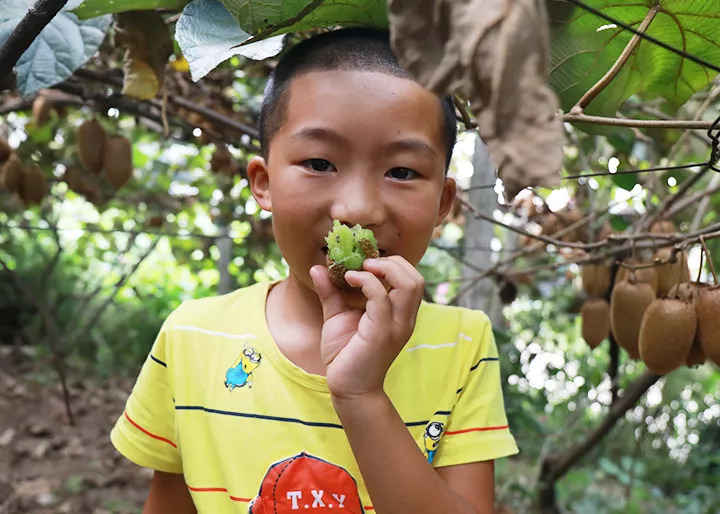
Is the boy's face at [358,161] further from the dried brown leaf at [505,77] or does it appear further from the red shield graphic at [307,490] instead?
the dried brown leaf at [505,77]

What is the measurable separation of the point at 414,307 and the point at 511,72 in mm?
364

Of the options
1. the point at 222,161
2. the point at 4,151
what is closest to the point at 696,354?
the point at 222,161

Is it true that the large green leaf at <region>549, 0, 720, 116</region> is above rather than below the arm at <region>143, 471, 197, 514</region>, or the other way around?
above

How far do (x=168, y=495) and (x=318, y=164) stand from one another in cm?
52

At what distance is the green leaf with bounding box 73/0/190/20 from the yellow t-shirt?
1.24 ft

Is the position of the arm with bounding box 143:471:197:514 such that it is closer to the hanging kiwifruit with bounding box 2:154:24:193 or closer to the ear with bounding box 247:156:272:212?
the ear with bounding box 247:156:272:212

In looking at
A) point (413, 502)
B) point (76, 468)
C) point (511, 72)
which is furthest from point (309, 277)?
point (76, 468)

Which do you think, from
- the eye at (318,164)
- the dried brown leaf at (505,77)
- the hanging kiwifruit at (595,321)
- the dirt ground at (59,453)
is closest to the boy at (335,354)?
the eye at (318,164)

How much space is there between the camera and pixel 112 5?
852 millimetres

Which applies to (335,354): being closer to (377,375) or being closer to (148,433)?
(377,375)

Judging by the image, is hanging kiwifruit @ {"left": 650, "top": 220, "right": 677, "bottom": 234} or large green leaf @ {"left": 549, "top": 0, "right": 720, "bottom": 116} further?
hanging kiwifruit @ {"left": 650, "top": 220, "right": 677, "bottom": 234}

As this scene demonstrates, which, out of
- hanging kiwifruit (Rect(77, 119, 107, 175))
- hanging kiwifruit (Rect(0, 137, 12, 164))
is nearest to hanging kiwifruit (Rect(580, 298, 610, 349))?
hanging kiwifruit (Rect(77, 119, 107, 175))

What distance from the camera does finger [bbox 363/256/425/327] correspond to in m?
0.67

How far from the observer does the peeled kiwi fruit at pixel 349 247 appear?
27.2 inches
